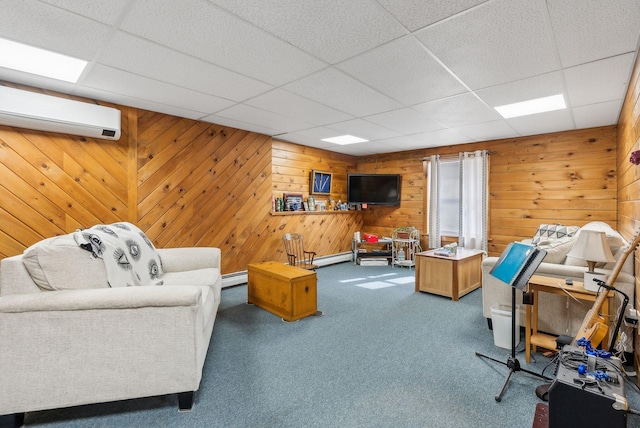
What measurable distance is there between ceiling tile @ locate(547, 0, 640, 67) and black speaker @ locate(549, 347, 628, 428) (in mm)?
1864

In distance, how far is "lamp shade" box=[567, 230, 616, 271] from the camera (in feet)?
7.10

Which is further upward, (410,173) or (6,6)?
(6,6)

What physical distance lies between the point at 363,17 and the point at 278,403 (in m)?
2.38

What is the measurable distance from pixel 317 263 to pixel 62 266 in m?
4.35

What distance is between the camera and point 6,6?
171 centimetres

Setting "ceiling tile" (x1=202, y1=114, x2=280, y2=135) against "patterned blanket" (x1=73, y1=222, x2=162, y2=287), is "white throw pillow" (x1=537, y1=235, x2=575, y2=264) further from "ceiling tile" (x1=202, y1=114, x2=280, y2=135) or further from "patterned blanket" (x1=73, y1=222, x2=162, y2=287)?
"ceiling tile" (x1=202, y1=114, x2=280, y2=135)

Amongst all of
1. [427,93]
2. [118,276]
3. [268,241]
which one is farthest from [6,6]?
[268,241]

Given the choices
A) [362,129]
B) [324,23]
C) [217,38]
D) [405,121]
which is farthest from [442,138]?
[217,38]

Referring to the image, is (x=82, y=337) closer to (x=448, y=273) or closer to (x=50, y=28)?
(x=50, y=28)

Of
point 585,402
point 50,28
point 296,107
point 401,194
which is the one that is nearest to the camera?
point 585,402

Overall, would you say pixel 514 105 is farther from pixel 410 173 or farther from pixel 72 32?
pixel 72 32

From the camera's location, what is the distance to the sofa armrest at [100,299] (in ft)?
5.28

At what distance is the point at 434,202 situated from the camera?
228 inches

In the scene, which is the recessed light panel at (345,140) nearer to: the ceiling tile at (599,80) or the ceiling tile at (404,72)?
the ceiling tile at (404,72)
